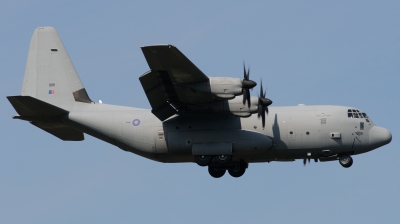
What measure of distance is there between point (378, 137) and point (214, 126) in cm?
749

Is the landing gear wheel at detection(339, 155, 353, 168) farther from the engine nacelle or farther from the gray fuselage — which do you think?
the engine nacelle

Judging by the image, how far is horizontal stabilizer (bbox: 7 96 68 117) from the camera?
33.9 meters

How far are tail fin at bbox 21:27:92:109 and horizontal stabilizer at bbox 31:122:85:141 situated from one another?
104 cm

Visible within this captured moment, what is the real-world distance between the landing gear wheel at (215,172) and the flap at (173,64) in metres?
6.31

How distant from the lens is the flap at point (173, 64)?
98.0 feet

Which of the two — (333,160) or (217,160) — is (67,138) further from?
(333,160)

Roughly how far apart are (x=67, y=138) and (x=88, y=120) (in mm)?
3273

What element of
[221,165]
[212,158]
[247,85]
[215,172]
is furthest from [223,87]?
[215,172]

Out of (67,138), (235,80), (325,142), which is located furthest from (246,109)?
(67,138)

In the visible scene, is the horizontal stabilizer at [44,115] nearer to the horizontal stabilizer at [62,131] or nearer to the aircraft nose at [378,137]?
the horizontal stabilizer at [62,131]

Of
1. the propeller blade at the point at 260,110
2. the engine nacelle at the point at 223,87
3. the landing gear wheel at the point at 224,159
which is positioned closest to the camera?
the engine nacelle at the point at 223,87

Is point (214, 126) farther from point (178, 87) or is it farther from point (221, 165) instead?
point (178, 87)

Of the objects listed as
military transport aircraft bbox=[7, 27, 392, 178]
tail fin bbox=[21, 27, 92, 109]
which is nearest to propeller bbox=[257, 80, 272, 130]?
military transport aircraft bbox=[7, 27, 392, 178]

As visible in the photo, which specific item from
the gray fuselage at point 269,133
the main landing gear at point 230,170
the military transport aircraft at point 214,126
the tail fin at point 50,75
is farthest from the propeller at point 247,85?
the tail fin at point 50,75
